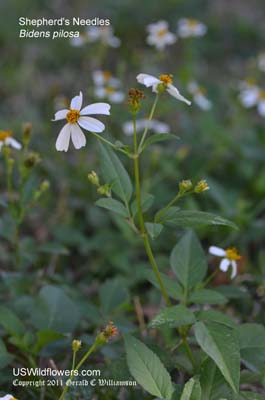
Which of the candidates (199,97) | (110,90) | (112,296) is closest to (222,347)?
(112,296)

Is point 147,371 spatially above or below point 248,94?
below

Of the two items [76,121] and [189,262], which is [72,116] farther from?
[189,262]

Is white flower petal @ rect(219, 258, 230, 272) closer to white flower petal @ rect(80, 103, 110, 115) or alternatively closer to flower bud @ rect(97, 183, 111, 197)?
flower bud @ rect(97, 183, 111, 197)

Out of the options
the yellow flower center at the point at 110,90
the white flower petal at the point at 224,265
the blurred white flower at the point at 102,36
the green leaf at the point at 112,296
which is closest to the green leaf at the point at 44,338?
the green leaf at the point at 112,296

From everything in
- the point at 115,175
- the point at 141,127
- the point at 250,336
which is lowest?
the point at 250,336

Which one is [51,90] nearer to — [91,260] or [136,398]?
[91,260]

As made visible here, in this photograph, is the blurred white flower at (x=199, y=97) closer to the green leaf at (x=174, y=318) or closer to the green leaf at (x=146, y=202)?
the green leaf at (x=146, y=202)

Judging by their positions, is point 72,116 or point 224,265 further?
point 224,265
